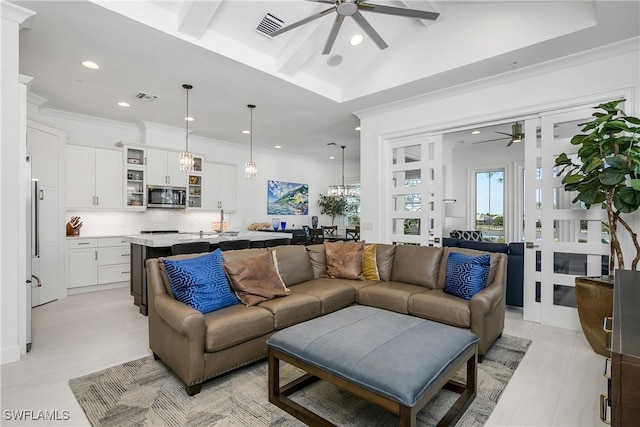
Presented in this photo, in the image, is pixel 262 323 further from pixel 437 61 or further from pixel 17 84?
pixel 437 61

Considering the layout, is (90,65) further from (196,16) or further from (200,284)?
(200,284)

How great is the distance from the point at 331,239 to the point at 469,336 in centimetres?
533

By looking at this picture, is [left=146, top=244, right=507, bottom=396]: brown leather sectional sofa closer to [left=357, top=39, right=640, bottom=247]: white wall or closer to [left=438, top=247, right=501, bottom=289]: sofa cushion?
[left=438, top=247, right=501, bottom=289]: sofa cushion

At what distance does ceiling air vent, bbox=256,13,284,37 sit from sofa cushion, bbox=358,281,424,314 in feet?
9.94

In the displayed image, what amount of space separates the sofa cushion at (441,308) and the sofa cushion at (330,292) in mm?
662

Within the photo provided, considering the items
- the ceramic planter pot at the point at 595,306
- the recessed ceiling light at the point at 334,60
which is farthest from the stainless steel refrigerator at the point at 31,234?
the ceramic planter pot at the point at 595,306

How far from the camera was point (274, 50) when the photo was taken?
3867 millimetres

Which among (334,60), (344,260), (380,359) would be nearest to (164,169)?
(334,60)

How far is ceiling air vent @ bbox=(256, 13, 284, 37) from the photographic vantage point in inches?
135

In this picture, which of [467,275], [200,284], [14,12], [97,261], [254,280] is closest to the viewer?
[200,284]

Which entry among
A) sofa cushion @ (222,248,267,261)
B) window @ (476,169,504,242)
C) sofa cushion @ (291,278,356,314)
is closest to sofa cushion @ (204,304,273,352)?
sofa cushion @ (222,248,267,261)

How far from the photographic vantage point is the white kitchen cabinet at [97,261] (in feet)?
16.6

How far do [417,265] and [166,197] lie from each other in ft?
16.1

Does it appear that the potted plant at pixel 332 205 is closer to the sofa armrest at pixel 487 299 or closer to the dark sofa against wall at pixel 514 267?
the dark sofa against wall at pixel 514 267
